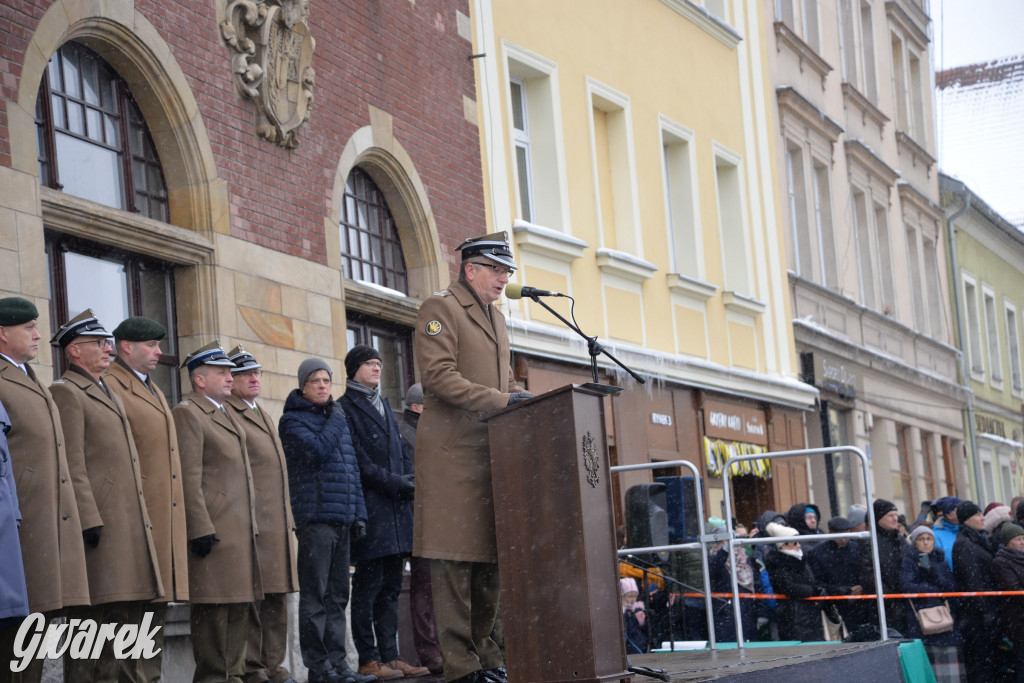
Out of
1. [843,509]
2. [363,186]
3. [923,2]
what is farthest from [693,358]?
[923,2]

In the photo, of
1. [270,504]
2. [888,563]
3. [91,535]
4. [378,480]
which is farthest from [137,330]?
[888,563]

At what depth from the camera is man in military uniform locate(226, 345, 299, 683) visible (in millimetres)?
9164

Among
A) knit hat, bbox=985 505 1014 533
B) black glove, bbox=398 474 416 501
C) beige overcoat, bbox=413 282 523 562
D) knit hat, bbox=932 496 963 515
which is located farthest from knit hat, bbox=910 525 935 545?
beige overcoat, bbox=413 282 523 562

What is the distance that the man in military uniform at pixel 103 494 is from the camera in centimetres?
763

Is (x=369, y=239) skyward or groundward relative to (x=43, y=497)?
skyward

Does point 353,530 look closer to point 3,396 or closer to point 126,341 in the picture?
point 126,341

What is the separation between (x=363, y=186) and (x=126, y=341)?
587 cm

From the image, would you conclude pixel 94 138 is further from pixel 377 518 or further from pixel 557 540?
pixel 557 540

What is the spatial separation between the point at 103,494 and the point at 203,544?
90 centimetres

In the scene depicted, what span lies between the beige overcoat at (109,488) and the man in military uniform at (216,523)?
2.30 ft

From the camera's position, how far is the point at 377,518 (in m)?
9.95

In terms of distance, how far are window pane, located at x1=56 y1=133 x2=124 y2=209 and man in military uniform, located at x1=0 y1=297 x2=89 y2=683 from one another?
309cm

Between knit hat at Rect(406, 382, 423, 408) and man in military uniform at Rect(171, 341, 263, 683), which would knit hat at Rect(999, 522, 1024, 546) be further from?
man in military uniform at Rect(171, 341, 263, 683)

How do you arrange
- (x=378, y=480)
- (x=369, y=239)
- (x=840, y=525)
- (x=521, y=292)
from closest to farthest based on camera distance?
(x=521, y=292)
(x=378, y=480)
(x=840, y=525)
(x=369, y=239)
